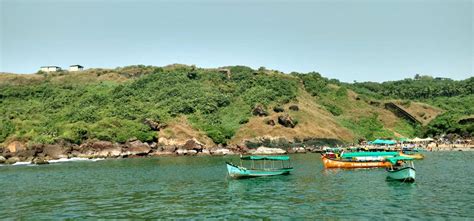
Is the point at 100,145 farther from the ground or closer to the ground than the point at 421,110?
closer to the ground

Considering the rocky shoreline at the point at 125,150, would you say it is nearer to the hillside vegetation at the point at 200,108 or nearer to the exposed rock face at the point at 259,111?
the hillside vegetation at the point at 200,108

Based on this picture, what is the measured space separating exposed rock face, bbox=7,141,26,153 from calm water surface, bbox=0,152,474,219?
4812 cm

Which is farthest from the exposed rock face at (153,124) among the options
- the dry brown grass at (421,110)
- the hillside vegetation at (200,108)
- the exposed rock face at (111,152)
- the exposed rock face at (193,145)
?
the dry brown grass at (421,110)

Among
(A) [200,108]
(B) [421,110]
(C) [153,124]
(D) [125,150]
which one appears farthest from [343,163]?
(B) [421,110]

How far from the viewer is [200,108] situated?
14850 cm

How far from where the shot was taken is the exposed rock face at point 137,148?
4528 inches

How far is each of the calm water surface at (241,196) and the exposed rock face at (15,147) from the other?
4812cm

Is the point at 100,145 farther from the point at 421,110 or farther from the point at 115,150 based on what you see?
the point at 421,110

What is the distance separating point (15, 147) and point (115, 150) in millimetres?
24599

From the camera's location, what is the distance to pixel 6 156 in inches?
4085

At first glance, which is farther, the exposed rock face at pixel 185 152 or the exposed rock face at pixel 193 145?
the exposed rock face at pixel 193 145

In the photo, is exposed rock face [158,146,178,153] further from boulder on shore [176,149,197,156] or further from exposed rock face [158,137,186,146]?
exposed rock face [158,137,186,146]

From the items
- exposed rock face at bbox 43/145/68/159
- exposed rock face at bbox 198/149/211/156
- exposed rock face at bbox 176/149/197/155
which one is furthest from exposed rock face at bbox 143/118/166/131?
exposed rock face at bbox 43/145/68/159

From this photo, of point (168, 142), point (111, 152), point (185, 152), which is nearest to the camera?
point (111, 152)
